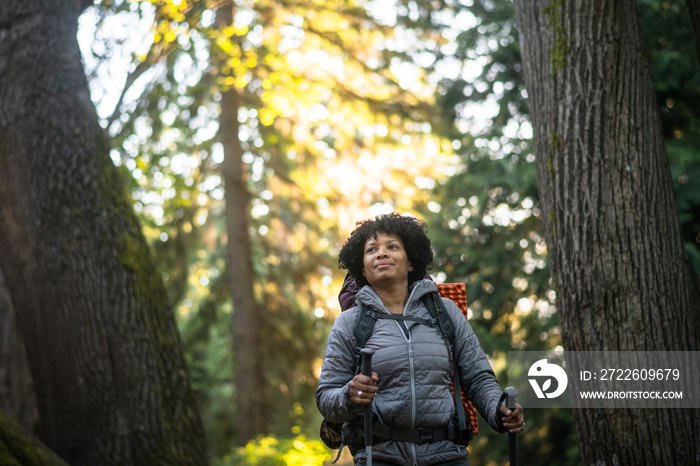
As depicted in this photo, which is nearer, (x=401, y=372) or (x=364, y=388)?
(x=364, y=388)

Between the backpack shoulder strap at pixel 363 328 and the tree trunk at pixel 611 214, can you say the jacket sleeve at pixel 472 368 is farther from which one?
the tree trunk at pixel 611 214

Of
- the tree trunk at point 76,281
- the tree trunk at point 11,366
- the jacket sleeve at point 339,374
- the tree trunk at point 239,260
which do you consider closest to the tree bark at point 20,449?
the tree trunk at point 76,281

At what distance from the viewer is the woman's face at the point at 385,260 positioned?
3.02m

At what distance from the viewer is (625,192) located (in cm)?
364

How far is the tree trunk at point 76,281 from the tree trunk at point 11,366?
2.26 meters

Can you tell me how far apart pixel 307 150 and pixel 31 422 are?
7316 millimetres

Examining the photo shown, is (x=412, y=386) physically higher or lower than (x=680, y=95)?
lower

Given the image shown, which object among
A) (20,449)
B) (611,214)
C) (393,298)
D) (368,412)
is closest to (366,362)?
(368,412)

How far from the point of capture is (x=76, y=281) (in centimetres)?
471

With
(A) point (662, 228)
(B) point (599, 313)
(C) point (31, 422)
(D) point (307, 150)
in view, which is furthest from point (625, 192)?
(D) point (307, 150)

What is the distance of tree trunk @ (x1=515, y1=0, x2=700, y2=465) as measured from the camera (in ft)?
11.6

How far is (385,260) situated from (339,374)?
0.61 metres

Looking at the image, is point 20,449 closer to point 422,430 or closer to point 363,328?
point 363,328

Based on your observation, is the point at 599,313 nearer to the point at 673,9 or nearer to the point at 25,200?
the point at 25,200
